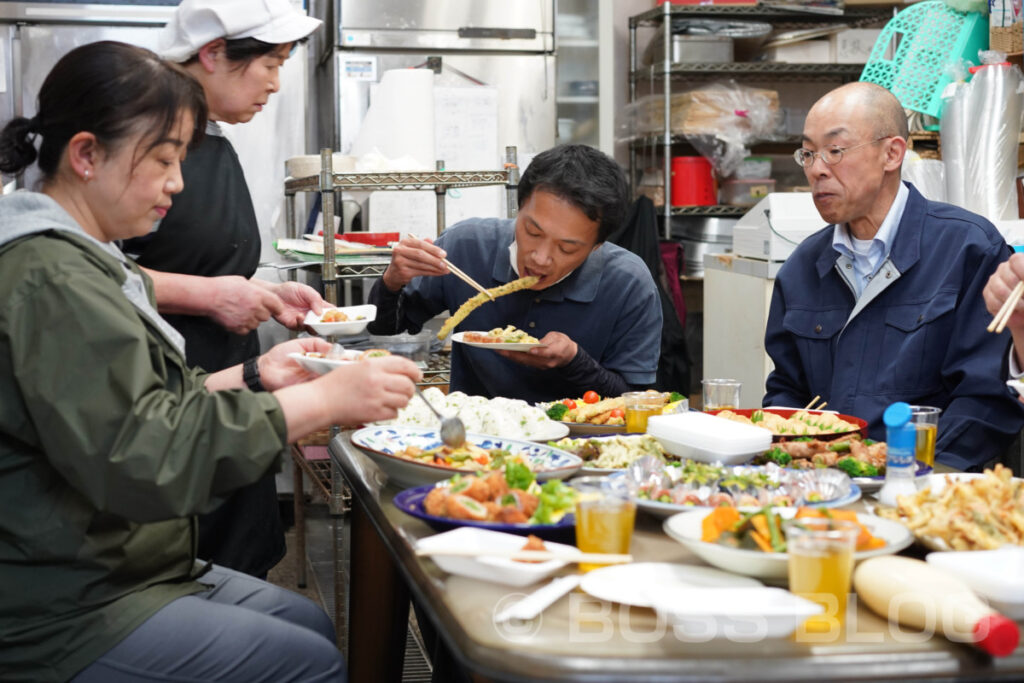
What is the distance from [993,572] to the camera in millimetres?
1247

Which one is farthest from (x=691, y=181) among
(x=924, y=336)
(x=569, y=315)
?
(x=924, y=336)

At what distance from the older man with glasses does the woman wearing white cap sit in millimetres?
1257

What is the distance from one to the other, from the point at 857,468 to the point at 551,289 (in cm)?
129

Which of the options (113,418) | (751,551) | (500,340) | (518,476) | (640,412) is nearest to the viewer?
(751,551)

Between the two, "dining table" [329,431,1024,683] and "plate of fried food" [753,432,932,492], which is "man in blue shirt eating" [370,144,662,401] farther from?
"dining table" [329,431,1024,683]

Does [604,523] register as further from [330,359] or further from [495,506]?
[330,359]

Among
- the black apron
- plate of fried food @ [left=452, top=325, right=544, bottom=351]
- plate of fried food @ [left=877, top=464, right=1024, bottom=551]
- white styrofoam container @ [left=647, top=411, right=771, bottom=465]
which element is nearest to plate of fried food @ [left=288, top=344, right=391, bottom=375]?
white styrofoam container @ [left=647, top=411, right=771, bottom=465]

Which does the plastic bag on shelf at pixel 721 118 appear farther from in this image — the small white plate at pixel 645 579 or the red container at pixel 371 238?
the small white plate at pixel 645 579

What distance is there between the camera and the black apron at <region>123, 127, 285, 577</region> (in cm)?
262

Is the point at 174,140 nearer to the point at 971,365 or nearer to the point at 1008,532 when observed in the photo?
the point at 1008,532

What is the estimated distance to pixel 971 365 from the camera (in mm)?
2457

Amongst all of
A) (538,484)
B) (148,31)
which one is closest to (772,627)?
(538,484)

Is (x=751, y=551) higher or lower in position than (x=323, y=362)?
lower

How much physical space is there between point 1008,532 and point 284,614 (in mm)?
1249
